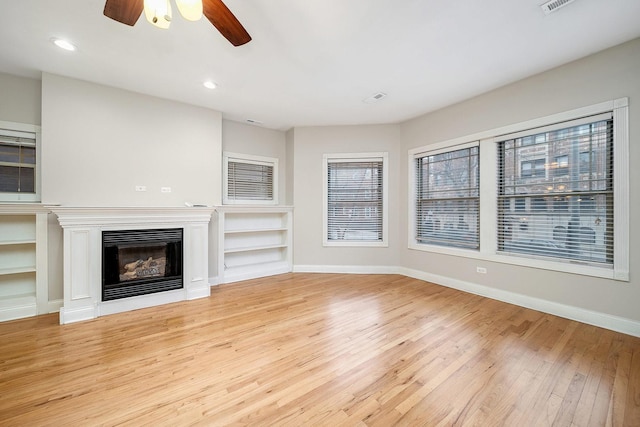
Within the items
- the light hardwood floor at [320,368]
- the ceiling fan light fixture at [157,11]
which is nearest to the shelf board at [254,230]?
the light hardwood floor at [320,368]

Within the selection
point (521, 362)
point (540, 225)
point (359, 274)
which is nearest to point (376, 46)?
point (540, 225)

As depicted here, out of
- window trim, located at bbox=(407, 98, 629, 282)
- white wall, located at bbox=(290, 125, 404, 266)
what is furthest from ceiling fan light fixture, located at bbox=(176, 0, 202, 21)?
window trim, located at bbox=(407, 98, 629, 282)

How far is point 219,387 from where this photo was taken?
169 centimetres

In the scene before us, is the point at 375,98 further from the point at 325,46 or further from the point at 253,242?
the point at 253,242

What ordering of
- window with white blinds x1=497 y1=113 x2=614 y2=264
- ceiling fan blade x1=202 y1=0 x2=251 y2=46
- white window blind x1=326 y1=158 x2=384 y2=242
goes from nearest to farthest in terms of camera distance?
ceiling fan blade x1=202 y1=0 x2=251 y2=46
window with white blinds x1=497 y1=113 x2=614 y2=264
white window blind x1=326 y1=158 x2=384 y2=242

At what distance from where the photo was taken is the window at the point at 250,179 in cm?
454

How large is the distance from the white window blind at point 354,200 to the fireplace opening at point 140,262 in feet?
8.61

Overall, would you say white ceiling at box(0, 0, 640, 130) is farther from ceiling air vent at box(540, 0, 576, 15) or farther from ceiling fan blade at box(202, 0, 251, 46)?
ceiling fan blade at box(202, 0, 251, 46)

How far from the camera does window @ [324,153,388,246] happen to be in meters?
4.73

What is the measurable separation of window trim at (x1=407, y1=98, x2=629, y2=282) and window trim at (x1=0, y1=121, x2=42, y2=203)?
17.4ft

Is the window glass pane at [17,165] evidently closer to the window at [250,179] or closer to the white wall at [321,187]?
the window at [250,179]

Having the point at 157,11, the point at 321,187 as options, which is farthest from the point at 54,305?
the point at 321,187

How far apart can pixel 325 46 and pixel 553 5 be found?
187 cm

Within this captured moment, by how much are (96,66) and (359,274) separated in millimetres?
4707
